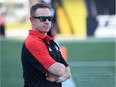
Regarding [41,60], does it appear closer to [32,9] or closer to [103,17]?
[32,9]

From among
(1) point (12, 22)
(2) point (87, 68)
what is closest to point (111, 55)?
(2) point (87, 68)

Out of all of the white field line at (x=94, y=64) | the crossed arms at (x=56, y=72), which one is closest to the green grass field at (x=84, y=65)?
the white field line at (x=94, y=64)

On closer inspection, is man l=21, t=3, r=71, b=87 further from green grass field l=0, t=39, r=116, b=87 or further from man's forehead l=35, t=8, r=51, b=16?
green grass field l=0, t=39, r=116, b=87

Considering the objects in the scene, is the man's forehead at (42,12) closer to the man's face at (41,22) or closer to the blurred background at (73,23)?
the man's face at (41,22)

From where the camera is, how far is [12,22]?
80.7 feet

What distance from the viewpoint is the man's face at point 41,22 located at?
4379 mm

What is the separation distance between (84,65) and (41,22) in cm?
885

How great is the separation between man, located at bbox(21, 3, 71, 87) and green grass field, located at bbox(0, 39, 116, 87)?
4.99 m

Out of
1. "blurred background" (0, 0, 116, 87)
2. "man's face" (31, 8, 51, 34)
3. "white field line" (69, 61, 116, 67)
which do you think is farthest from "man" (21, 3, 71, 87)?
"blurred background" (0, 0, 116, 87)

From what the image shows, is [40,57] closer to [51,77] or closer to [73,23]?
[51,77]

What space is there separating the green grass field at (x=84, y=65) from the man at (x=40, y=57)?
16.4 ft

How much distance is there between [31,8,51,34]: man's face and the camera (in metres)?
4.38

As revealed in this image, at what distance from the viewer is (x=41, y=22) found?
14.4 ft

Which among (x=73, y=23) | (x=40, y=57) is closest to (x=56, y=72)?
(x=40, y=57)
